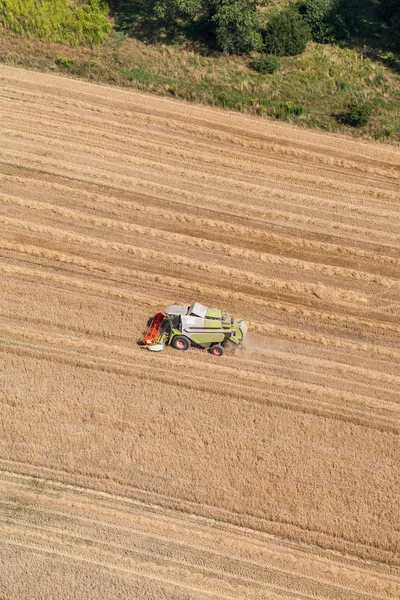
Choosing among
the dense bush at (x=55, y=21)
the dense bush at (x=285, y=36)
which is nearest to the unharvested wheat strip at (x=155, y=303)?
the dense bush at (x=55, y=21)

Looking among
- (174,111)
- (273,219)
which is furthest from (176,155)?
(273,219)

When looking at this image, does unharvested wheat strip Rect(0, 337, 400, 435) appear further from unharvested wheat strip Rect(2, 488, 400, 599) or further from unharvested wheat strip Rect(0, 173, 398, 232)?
unharvested wheat strip Rect(0, 173, 398, 232)

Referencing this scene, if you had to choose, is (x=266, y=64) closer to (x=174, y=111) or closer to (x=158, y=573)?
(x=174, y=111)

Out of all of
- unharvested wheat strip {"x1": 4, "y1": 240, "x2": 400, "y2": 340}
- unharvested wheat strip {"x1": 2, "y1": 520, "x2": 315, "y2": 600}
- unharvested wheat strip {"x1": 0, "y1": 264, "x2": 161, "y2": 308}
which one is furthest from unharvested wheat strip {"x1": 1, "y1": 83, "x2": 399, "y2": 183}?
unharvested wheat strip {"x1": 2, "y1": 520, "x2": 315, "y2": 600}

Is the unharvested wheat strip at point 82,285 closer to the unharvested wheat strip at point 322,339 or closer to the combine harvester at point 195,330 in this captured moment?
the combine harvester at point 195,330

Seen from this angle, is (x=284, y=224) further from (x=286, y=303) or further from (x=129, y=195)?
(x=129, y=195)

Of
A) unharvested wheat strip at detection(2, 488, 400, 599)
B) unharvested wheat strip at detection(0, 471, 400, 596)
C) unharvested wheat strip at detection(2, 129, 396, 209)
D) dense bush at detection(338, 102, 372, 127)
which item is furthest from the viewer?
dense bush at detection(338, 102, 372, 127)
